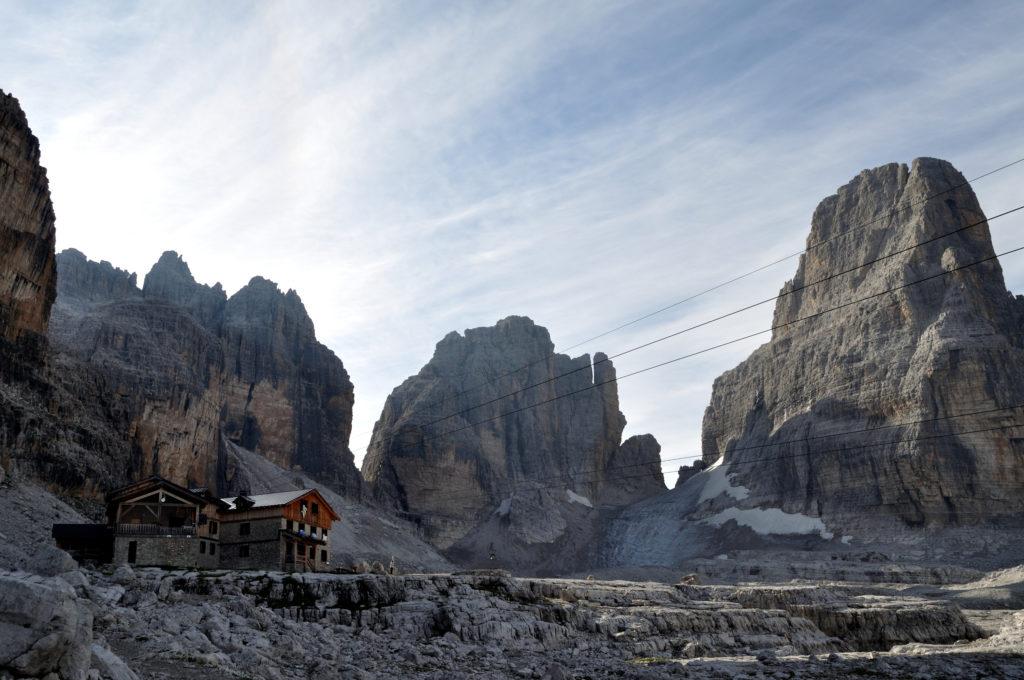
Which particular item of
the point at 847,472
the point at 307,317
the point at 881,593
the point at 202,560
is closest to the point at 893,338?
the point at 847,472

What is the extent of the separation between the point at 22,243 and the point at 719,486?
126988 millimetres

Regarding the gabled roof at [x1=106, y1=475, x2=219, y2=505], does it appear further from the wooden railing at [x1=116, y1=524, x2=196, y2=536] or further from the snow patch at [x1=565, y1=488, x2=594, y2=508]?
the snow patch at [x1=565, y1=488, x2=594, y2=508]

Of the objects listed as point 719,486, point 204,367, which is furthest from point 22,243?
point 719,486

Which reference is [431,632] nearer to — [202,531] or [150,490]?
[202,531]

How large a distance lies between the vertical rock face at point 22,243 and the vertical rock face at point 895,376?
117430mm

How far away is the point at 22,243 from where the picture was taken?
90.7 metres

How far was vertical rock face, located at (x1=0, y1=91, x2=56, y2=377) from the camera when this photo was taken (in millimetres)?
88688

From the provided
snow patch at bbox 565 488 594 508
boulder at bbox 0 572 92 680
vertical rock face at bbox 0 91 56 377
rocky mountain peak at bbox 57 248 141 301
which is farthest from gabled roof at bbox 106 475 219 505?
snow patch at bbox 565 488 594 508

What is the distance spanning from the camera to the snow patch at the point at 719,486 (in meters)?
162

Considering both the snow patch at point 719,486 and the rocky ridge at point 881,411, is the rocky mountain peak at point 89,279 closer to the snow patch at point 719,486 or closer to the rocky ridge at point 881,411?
the rocky ridge at point 881,411

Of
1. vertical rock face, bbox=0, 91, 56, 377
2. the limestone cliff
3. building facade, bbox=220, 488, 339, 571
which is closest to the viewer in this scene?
building facade, bbox=220, 488, 339, 571

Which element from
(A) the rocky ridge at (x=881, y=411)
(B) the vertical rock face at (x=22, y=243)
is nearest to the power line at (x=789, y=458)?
(A) the rocky ridge at (x=881, y=411)

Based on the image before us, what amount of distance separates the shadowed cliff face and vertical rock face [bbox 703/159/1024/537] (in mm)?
82197

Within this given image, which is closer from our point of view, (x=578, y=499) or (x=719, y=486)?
(x=719, y=486)
